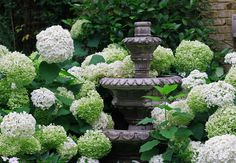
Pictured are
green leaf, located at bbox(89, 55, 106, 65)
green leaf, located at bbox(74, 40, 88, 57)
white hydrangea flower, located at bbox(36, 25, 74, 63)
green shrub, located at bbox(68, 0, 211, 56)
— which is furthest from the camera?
green shrub, located at bbox(68, 0, 211, 56)

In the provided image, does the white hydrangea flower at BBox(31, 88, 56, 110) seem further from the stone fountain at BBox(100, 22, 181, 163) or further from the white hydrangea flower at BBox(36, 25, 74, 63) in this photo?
the stone fountain at BBox(100, 22, 181, 163)

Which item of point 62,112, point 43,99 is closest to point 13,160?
point 43,99

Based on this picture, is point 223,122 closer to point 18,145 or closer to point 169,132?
point 169,132

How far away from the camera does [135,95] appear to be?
4.01m

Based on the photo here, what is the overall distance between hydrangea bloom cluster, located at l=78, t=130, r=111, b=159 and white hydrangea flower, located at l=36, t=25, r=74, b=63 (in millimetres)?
500

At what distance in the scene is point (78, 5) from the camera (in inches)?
245

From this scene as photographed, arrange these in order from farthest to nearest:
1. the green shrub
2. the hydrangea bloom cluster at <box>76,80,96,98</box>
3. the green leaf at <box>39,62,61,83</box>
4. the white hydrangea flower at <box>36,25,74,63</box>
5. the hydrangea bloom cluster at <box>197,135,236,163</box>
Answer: the green shrub < the hydrangea bloom cluster at <box>76,80,96,98</box> < the green leaf at <box>39,62,61,83</box> < the white hydrangea flower at <box>36,25,74,63</box> < the hydrangea bloom cluster at <box>197,135,236,163</box>

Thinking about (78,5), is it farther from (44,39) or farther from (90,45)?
(44,39)

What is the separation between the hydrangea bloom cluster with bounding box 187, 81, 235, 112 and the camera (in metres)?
3.44

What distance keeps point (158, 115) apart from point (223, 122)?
1.56 feet

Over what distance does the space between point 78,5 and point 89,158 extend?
2709mm

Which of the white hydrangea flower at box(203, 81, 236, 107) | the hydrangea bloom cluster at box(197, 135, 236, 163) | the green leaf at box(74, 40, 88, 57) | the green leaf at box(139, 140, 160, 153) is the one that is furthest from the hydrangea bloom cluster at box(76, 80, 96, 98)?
the green leaf at box(74, 40, 88, 57)

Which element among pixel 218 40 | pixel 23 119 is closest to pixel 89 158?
pixel 23 119

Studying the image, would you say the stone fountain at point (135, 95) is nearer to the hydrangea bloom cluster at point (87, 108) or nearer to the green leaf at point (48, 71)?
the hydrangea bloom cluster at point (87, 108)
